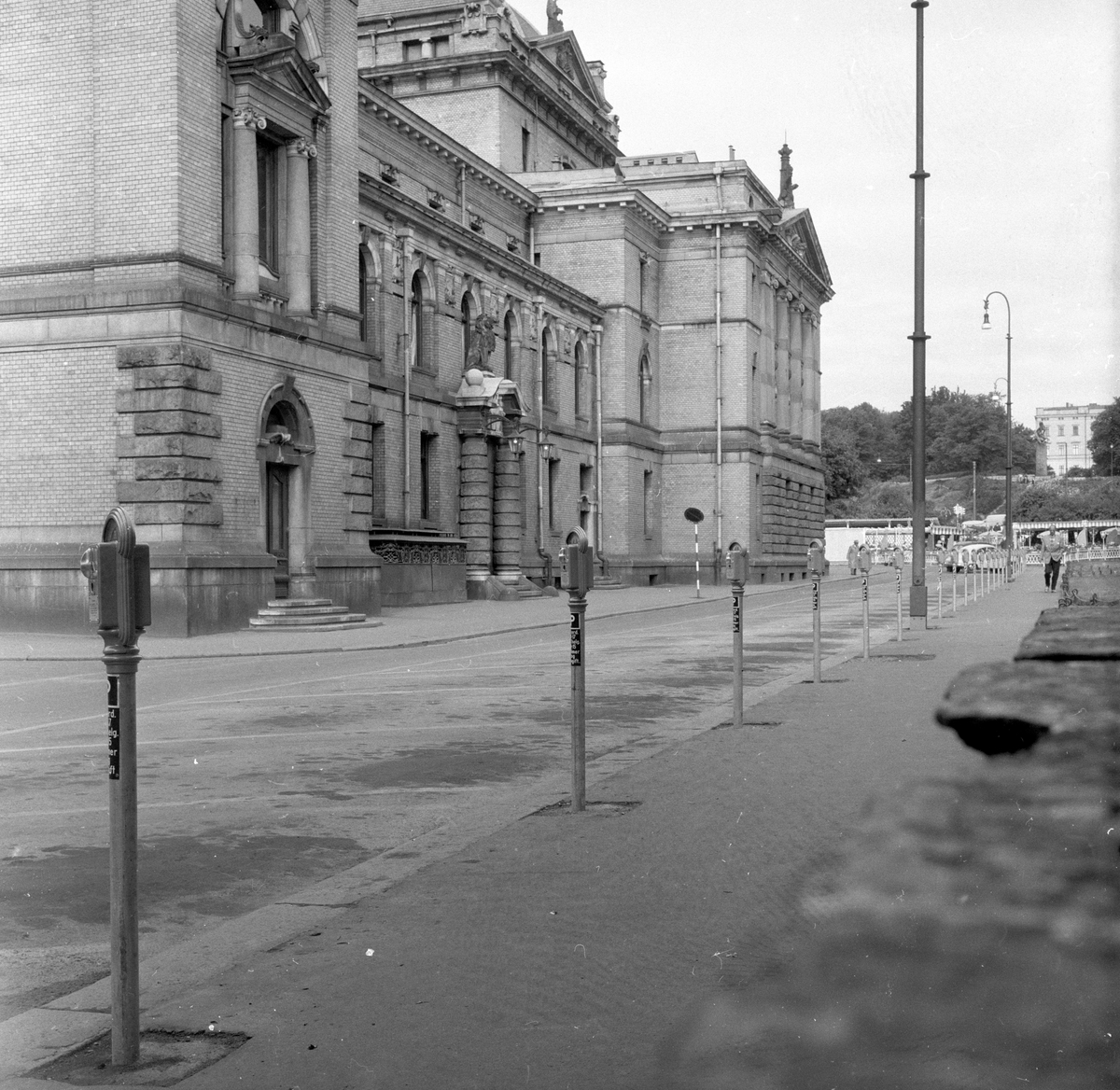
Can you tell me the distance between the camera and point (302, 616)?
2802cm

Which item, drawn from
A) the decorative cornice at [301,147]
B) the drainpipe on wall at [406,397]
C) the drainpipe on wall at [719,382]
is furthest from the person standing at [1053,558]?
the decorative cornice at [301,147]

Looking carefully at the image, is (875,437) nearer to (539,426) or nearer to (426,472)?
(539,426)

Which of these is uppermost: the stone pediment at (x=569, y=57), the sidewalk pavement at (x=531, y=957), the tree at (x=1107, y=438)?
the stone pediment at (x=569, y=57)

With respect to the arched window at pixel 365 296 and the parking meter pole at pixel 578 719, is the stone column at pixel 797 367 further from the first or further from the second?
the parking meter pole at pixel 578 719

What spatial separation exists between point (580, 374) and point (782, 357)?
17387 millimetres

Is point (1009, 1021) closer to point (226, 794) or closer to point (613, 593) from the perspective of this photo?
point (226, 794)

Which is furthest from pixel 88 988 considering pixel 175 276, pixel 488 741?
pixel 175 276

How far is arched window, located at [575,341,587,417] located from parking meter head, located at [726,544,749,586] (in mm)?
44657

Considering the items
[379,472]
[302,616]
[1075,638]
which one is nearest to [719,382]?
[379,472]

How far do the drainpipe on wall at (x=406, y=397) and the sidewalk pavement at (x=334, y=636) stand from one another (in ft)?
12.5

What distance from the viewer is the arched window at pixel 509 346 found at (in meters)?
51.0

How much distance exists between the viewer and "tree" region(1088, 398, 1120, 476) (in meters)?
4.86

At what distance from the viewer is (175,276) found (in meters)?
26.1

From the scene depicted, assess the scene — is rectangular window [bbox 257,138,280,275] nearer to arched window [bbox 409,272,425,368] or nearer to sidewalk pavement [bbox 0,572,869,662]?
sidewalk pavement [bbox 0,572,869,662]
